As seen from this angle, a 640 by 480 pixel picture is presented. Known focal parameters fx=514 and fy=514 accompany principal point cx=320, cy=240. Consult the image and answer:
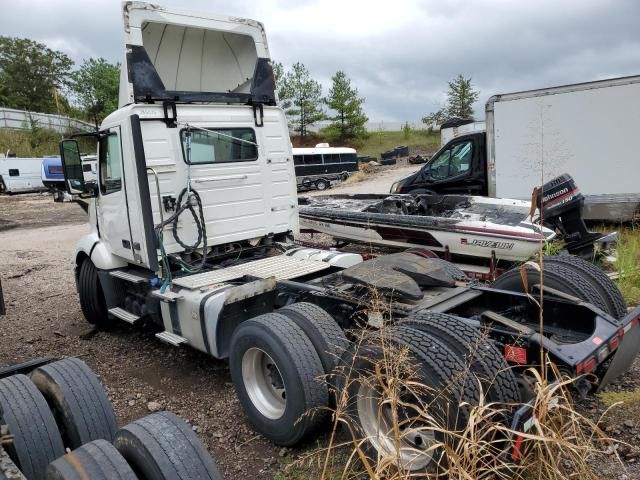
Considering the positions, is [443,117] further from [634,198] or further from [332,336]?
[332,336]

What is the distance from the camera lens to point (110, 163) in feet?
17.3

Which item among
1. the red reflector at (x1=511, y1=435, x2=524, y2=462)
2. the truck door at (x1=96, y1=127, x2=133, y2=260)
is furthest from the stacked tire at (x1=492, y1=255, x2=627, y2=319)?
the truck door at (x1=96, y1=127, x2=133, y2=260)

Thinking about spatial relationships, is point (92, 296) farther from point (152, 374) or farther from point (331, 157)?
point (331, 157)

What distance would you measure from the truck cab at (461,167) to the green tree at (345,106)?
35886mm

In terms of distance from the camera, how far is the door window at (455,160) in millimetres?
10461

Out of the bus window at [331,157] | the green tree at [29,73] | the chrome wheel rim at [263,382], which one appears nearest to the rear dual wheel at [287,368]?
the chrome wheel rim at [263,382]

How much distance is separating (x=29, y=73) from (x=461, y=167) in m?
55.7

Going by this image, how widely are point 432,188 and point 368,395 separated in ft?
26.4

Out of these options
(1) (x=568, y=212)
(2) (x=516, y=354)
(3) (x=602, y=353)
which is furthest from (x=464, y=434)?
(1) (x=568, y=212)

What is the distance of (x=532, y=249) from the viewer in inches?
248

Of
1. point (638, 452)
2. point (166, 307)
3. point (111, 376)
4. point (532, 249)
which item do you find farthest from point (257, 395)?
point (532, 249)

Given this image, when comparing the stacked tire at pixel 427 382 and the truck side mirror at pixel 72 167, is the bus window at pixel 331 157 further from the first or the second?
the stacked tire at pixel 427 382

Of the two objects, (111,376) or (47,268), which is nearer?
(111,376)

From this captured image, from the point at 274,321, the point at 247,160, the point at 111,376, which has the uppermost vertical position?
the point at 247,160
